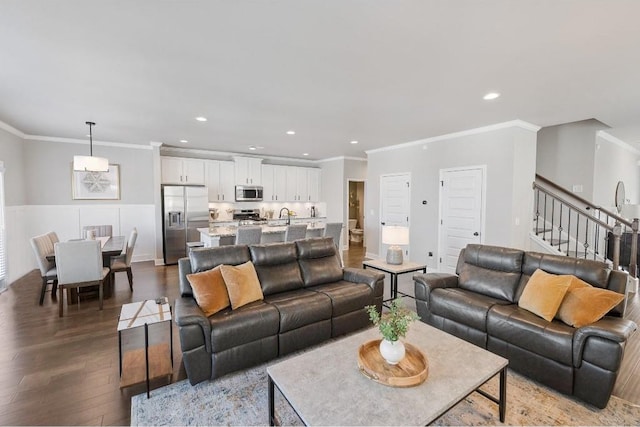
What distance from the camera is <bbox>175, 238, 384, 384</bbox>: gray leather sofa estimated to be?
2.29 meters

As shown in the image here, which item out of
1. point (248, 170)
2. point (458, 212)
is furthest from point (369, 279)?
Result: point (248, 170)

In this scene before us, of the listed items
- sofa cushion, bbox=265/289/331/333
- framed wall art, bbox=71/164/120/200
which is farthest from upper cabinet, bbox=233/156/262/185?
sofa cushion, bbox=265/289/331/333

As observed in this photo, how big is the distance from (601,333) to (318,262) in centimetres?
255

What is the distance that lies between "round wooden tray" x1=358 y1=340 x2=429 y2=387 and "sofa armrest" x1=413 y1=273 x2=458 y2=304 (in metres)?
1.26

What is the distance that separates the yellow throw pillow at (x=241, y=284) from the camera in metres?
2.70

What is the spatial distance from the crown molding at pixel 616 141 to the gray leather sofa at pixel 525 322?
4.61 metres

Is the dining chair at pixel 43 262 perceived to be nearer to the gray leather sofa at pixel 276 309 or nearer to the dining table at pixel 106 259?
the dining table at pixel 106 259

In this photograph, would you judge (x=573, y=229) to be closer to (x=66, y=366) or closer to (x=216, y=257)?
(x=216, y=257)

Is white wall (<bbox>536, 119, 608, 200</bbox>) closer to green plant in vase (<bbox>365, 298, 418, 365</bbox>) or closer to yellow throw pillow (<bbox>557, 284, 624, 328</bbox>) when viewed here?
yellow throw pillow (<bbox>557, 284, 624, 328</bbox>)

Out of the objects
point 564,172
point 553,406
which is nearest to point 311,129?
point 553,406

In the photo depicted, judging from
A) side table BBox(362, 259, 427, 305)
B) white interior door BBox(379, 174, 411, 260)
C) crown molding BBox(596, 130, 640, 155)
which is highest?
crown molding BBox(596, 130, 640, 155)

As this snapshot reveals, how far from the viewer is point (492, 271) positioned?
10.4 ft

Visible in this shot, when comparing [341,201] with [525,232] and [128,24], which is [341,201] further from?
[128,24]

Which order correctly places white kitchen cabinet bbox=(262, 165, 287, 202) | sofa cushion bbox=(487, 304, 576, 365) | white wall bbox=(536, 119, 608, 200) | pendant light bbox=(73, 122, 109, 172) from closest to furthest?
sofa cushion bbox=(487, 304, 576, 365)
pendant light bbox=(73, 122, 109, 172)
white wall bbox=(536, 119, 608, 200)
white kitchen cabinet bbox=(262, 165, 287, 202)
